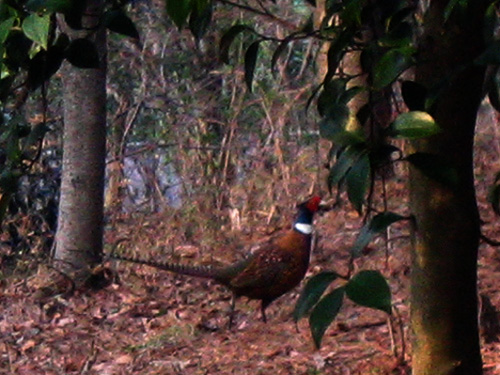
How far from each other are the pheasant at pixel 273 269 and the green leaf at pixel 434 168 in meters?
3.56

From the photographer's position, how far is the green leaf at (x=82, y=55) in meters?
2.41

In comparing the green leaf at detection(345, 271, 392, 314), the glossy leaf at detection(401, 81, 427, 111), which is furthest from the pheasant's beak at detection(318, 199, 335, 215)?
the green leaf at detection(345, 271, 392, 314)

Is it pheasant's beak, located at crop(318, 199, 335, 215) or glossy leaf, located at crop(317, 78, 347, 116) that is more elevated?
glossy leaf, located at crop(317, 78, 347, 116)

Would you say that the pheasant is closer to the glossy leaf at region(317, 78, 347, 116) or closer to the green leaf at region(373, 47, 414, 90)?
the glossy leaf at region(317, 78, 347, 116)

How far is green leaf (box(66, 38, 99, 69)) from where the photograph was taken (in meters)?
2.41

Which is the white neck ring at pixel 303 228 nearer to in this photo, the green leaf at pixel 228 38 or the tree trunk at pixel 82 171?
the tree trunk at pixel 82 171

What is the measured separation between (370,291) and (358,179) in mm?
256

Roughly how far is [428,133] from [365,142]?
12 centimetres

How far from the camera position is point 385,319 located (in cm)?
522

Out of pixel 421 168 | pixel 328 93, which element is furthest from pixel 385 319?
pixel 421 168

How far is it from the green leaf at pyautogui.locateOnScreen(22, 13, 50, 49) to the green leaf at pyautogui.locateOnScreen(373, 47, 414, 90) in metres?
0.68

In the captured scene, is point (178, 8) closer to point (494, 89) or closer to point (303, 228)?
point (494, 89)

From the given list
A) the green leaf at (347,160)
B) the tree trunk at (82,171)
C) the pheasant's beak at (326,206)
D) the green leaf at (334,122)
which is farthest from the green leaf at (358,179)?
the pheasant's beak at (326,206)

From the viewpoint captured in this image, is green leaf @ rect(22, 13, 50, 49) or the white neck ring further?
the white neck ring
